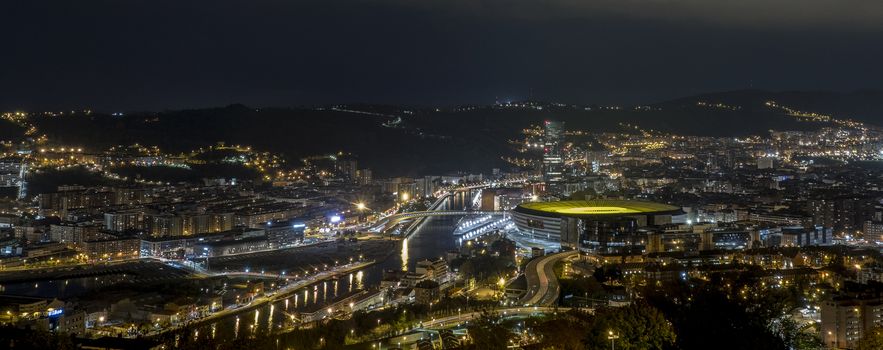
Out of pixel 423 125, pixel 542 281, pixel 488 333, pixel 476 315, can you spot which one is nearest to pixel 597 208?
pixel 542 281

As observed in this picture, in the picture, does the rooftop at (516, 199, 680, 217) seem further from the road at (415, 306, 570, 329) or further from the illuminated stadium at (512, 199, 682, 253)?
the road at (415, 306, 570, 329)

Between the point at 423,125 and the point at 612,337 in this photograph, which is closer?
the point at 612,337

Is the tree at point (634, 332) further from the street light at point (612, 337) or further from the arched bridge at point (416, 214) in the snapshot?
the arched bridge at point (416, 214)

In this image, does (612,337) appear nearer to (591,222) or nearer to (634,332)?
(634,332)

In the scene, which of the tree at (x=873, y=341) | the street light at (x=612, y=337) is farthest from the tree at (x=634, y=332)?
the tree at (x=873, y=341)

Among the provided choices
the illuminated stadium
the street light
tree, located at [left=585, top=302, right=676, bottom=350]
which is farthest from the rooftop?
the street light

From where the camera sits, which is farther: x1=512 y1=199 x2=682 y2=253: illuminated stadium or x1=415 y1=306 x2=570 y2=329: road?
x1=512 y1=199 x2=682 y2=253: illuminated stadium
